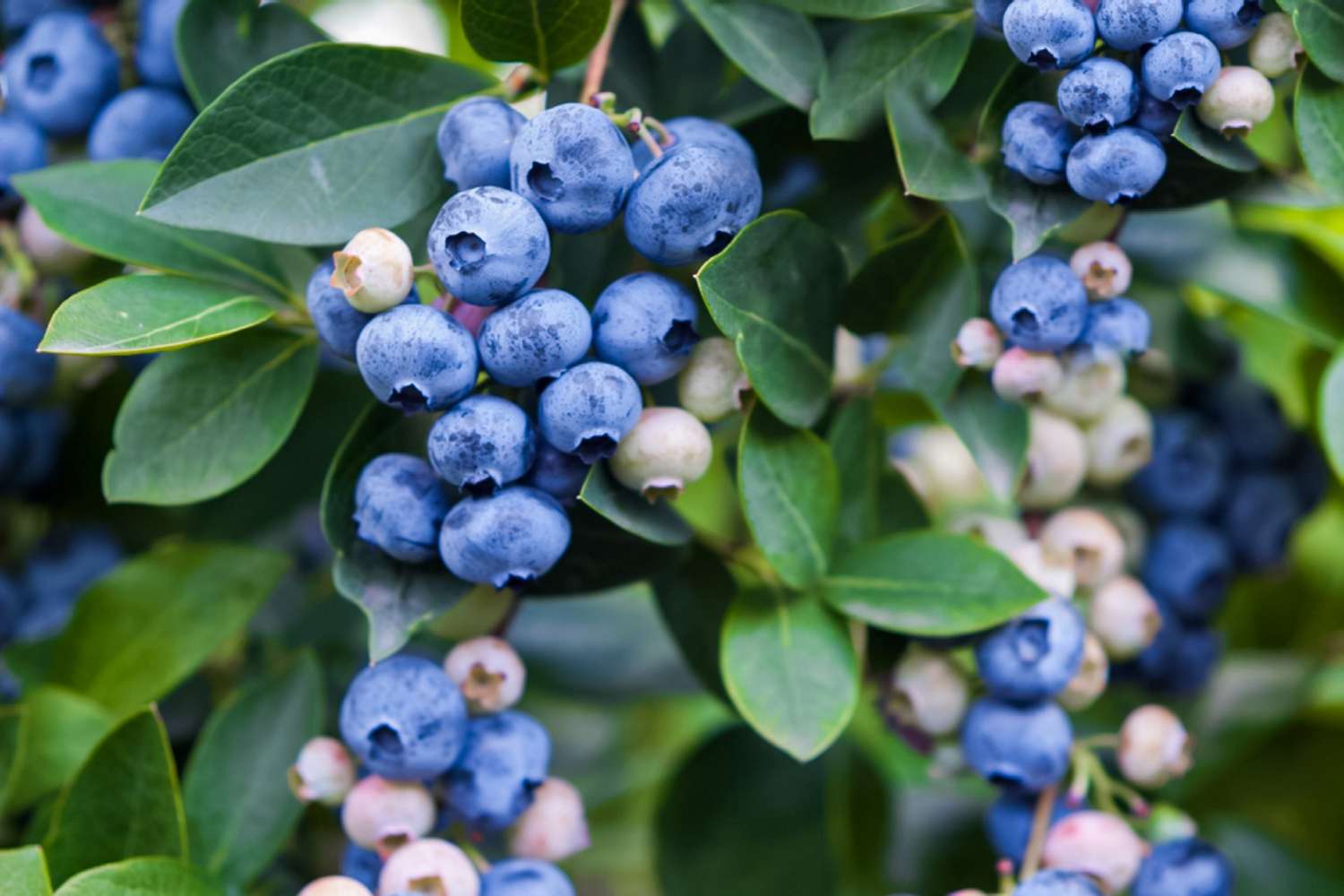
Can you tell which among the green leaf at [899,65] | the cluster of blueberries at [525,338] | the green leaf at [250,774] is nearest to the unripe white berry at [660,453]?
the cluster of blueberries at [525,338]

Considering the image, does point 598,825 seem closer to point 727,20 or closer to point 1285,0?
point 727,20

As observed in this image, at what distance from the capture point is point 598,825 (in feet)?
5.06

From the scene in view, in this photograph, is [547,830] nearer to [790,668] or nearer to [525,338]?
[790,668]

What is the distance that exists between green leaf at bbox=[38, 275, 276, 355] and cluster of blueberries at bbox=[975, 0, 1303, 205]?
0.44 metres

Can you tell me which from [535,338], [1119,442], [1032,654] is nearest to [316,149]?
[535,338]

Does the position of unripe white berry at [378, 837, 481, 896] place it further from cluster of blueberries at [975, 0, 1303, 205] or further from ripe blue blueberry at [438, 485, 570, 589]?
cluster of blueberries at [975, 0, 1303, 205]

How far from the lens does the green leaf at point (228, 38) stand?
898 mm

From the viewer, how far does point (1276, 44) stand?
0.76m

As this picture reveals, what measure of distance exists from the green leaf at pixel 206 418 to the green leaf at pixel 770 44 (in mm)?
321

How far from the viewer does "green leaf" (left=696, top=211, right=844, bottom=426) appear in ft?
2.48

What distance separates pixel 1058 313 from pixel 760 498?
0.20 m

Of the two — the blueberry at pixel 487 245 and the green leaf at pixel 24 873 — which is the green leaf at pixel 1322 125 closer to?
the blueberry at pixel 487 245

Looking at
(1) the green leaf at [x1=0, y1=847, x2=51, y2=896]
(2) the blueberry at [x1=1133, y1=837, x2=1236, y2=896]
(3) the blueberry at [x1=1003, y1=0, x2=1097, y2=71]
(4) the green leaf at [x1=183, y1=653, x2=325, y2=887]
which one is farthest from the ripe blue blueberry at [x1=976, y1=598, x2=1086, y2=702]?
(1) the green leaf at [x1=0, y1=847, x2=51, y2=896]

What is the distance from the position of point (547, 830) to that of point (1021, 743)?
30cm
